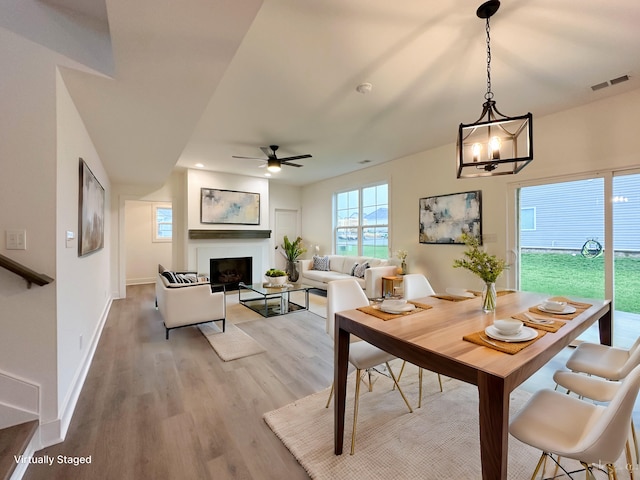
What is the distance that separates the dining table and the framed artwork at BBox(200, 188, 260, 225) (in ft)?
17.4

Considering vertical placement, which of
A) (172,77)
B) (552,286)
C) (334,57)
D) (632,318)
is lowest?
(632,318)

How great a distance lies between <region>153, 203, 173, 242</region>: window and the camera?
25.6ft

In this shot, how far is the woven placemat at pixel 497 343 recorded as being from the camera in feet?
4.01

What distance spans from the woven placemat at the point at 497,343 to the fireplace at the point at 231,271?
5.87 m

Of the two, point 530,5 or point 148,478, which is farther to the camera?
point 530,5

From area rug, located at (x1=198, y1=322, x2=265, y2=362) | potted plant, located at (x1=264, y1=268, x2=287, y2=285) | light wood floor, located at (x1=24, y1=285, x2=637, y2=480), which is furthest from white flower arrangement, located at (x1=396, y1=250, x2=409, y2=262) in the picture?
area rug, located at (x1=198, y1=322, x2=265, y2=362)

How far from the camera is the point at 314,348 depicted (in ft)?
10.4

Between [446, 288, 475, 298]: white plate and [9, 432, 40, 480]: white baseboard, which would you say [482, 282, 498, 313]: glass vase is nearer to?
[446, 288, 475, 298]: white plate

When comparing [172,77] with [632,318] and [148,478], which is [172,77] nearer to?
[148,478]

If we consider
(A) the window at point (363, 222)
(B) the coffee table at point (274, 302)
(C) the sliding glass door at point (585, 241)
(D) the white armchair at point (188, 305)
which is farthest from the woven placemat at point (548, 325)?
(A) the window at point (363, 222)

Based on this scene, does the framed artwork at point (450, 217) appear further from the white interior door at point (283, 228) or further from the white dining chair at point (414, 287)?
the white interior door at point (283, 228)

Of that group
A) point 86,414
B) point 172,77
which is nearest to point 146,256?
point 86,414

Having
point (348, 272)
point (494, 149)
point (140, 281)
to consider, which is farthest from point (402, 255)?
point (140, 281)

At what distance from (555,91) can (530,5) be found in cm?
152
